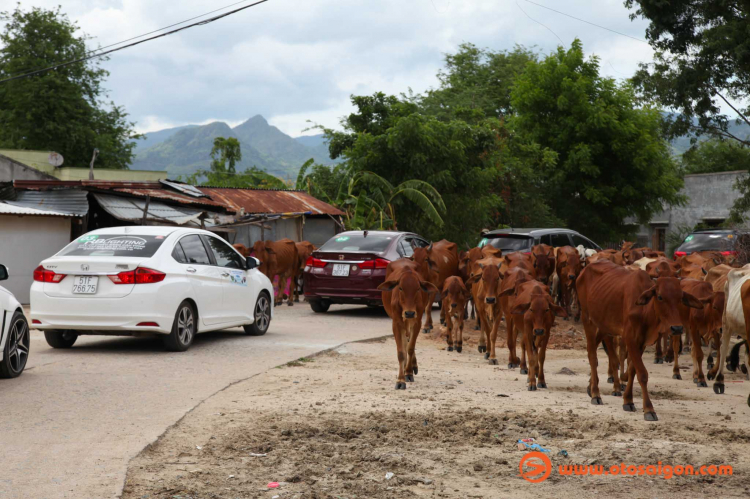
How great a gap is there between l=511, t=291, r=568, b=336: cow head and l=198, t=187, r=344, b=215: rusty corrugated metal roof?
16.3 meters

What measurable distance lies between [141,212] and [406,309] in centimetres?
1362

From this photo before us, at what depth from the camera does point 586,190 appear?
152ft

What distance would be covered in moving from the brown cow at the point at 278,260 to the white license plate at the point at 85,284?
9.01 m

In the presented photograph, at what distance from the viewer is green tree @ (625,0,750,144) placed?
24484mm

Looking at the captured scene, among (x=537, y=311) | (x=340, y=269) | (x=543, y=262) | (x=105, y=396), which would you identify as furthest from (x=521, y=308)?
(x=340, y=269)

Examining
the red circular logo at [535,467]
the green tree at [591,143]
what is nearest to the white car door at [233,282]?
the red circular logo at [535,467]

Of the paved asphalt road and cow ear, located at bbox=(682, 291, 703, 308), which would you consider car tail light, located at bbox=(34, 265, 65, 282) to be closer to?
the paved asphalt road

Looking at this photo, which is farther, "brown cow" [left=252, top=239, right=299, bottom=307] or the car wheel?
"brown cow" [left=252, top=239, right=299, bottom=307]

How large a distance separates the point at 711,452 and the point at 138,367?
7092 mm

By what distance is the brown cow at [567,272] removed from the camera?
1664 cm

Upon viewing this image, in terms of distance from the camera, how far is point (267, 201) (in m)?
29.2

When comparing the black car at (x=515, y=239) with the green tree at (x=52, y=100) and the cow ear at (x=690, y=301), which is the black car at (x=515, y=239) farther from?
the green tree at (x=52, y=100)

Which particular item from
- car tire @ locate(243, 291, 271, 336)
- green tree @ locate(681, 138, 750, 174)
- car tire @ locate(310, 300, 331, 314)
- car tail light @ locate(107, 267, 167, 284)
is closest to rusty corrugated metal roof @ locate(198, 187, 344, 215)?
car tire @ locate(310, 300, 331, 314)

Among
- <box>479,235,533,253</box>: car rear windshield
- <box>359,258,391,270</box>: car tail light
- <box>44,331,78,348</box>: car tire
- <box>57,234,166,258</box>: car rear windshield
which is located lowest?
<box>44,331,78,348</box>: car tire
